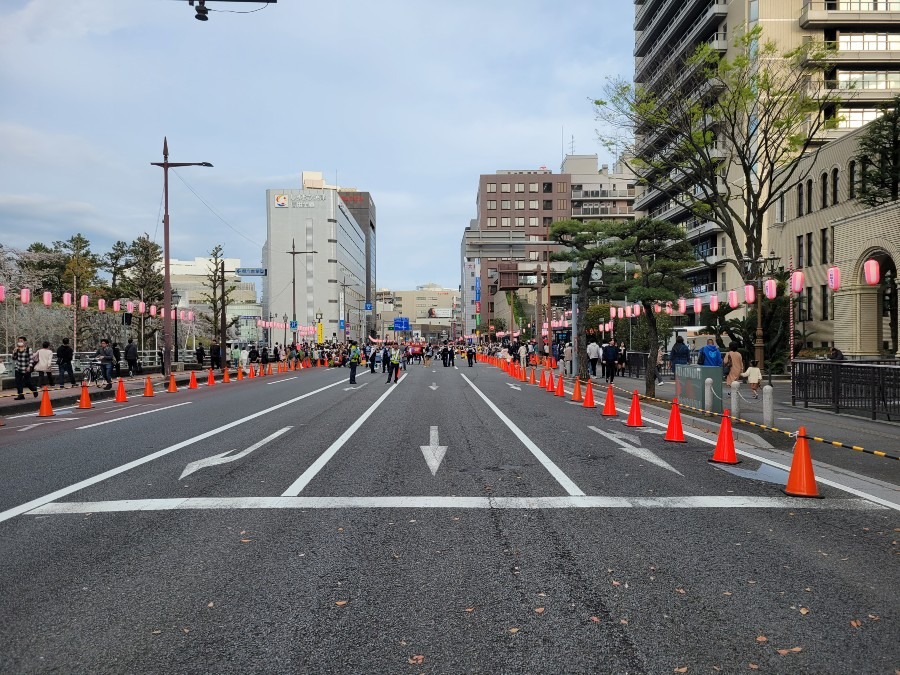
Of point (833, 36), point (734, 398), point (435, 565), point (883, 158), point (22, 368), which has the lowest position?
point (435, 565)

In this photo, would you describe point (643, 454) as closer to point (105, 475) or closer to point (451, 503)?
point (451, 503)

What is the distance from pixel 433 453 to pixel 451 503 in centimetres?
321

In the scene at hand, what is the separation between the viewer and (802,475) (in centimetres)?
748

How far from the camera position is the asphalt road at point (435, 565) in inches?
141

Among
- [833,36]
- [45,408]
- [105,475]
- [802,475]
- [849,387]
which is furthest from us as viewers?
[833,36]

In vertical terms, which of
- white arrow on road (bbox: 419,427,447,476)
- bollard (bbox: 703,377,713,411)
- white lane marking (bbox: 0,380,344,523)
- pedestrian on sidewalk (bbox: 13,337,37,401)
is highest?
pedestrian on sidewalk (bbox: 13,337,37,401)

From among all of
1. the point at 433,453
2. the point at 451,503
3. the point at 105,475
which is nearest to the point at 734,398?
the point at 433,453

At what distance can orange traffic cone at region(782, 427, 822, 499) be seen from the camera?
291 inches

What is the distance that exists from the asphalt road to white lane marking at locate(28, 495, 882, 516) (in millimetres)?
39

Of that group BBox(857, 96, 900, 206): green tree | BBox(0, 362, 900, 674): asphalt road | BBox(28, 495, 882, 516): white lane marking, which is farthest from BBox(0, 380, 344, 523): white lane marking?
BBox(857, 96, 900, 206): green tree

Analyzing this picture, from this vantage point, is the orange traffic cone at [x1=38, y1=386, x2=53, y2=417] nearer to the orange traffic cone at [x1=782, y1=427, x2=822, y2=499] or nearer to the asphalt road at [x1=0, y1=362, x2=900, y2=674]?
the asphalt road at [x1=0, y1=362, x2=900, y2=674]

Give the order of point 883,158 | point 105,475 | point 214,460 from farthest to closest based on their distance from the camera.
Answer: point 883,158, point 214,460, point 105,475

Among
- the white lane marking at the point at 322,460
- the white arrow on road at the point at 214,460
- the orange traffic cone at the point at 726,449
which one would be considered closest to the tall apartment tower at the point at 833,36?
the white lane marking at the point at 322,460

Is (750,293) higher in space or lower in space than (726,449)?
higher
